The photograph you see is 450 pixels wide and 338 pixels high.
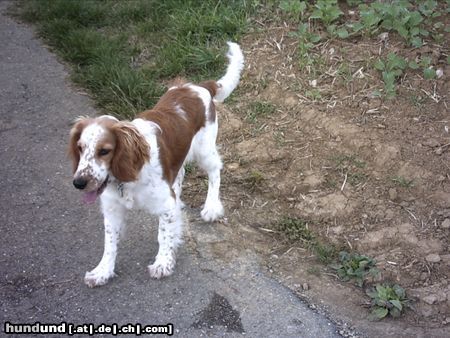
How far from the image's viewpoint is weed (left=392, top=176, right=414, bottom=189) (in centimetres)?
429

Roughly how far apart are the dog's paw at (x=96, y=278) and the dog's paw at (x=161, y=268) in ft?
0.91

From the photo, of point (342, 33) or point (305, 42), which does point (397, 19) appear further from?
point (305, 42)

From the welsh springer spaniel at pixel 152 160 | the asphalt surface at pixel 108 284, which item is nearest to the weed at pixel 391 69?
the welsh springer spaniel at pixel 152 160

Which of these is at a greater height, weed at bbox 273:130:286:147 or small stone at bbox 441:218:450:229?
small stone at bbox 441:218:450:229

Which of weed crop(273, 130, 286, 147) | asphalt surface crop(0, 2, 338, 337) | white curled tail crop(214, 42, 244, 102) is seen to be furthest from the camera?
weed crop(273, 130, 286, 147)

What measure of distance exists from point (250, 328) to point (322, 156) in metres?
1.78

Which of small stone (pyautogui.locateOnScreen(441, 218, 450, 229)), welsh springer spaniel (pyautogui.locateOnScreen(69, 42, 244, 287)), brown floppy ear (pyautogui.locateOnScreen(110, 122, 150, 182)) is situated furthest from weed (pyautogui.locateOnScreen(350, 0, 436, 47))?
brown floppy ear (pyautogui.locateOnScreen(110, 122, 150, 182))

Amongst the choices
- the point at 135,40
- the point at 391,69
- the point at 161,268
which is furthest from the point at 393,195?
the point at 135,40

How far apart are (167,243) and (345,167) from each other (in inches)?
63.8

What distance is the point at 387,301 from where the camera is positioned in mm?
3467

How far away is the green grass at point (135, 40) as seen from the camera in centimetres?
554

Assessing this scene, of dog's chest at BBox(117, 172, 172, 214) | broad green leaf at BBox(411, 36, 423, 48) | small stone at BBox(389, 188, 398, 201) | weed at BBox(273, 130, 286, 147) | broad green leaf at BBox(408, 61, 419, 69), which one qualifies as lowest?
weed at BBox(273, 130, 286, 147)

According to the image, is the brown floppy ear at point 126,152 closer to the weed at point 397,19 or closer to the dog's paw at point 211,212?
the dog's paw at point 211,212

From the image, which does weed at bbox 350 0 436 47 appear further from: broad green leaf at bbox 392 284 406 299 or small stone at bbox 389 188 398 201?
broad green leaf at bbox 392 284 406 299
